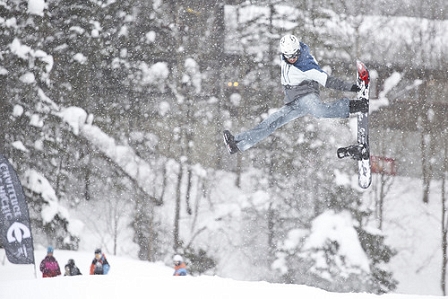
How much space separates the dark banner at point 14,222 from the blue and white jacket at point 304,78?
23.1ft

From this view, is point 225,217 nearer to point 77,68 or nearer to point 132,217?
point 132,217

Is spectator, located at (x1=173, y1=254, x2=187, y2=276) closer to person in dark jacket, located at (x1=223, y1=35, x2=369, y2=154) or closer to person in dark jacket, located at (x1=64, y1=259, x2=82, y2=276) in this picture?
person in dark jacket, located at (x1=64, y1=259, x2=82, y2=276)

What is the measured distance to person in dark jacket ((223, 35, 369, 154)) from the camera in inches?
253

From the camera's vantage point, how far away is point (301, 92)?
22.5ft

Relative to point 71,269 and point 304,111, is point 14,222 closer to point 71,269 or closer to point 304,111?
point 71,269

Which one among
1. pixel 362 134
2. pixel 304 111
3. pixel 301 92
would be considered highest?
pixel 301 92

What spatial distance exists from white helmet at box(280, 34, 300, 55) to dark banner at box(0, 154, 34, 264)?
7379mm

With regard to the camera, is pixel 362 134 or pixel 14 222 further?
pixel 14 222

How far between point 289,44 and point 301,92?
0.69 m

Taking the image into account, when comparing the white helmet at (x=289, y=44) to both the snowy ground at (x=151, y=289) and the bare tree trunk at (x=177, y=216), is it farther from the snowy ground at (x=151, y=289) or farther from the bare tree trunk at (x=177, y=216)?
the bare tree trunk at (x=177, y=216)

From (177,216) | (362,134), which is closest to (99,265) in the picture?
(362,134)

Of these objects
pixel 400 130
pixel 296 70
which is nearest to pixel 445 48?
pixel 400 130

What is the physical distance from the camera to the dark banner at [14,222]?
1210cm

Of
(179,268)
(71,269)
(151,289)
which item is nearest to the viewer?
(151,289)
